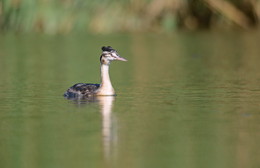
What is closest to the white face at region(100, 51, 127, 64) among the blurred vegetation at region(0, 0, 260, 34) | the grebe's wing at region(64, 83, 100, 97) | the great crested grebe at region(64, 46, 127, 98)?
the great crested grebe at region(64, 46, 127, 98)

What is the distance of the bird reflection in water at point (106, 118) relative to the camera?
699 centimetres

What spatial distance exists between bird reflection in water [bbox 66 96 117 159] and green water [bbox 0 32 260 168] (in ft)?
0.03

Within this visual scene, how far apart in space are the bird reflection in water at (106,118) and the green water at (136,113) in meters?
0.01

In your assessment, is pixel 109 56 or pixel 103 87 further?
pixel 109 56

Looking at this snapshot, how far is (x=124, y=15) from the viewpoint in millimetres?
23547

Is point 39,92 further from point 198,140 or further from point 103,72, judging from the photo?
point 198,140

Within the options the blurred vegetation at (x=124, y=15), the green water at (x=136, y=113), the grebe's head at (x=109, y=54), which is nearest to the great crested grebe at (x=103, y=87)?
the grebe's head at (x=109, y=54)

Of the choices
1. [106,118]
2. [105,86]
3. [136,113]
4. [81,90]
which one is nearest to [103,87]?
[105,86]

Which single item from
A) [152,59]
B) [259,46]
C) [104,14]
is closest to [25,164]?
[152,59]

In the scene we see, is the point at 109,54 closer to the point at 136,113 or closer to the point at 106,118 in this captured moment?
the point at 136,113

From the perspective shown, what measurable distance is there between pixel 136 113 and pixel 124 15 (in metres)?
14.8

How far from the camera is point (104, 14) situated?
22.6 metres

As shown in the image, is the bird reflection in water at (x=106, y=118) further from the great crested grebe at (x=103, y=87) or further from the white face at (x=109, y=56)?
the white face at (x=109, y=56)

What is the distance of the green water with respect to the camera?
6543mm
